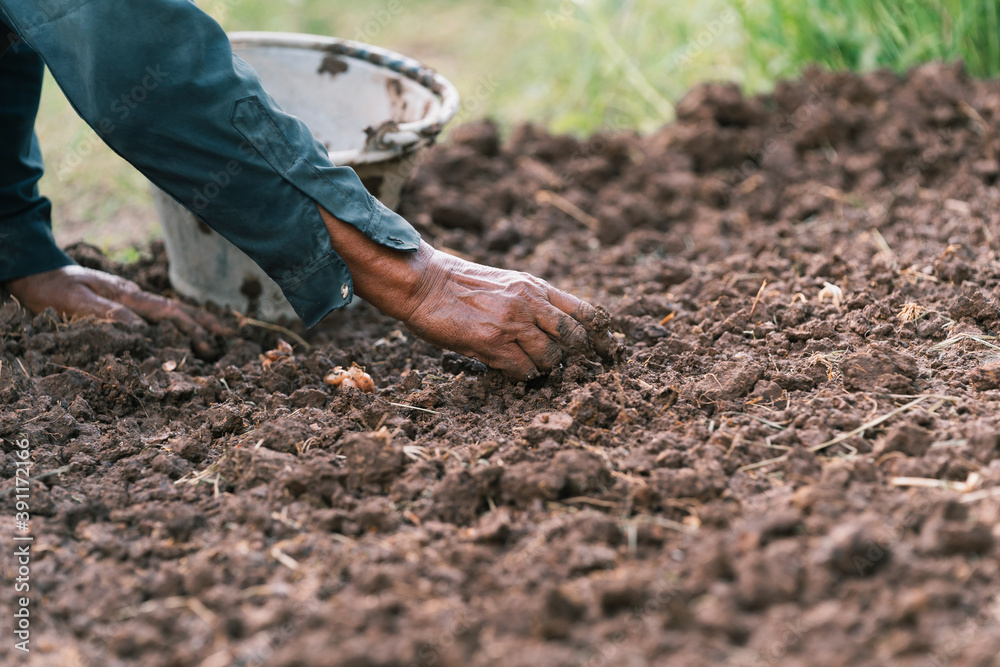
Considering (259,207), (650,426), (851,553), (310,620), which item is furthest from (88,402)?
(851,553)

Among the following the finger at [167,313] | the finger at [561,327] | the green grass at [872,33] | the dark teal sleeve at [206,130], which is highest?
the green grass at [872,33]

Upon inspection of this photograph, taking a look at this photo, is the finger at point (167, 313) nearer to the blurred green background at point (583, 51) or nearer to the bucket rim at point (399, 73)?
the bucket rim at point (399, 73)

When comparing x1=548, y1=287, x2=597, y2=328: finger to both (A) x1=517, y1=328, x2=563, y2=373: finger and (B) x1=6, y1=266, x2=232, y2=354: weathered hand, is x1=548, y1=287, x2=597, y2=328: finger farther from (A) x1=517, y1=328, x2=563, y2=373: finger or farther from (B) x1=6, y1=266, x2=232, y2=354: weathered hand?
(B) x1=6, y1=266, x2=232, y2=354: weathered hand

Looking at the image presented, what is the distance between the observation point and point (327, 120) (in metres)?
3.01

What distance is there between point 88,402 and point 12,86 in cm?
92

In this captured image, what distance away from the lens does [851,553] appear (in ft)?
4.23

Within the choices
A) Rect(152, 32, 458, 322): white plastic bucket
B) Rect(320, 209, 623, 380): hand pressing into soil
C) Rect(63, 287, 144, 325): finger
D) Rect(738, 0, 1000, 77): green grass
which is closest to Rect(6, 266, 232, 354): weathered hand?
Rect(63, 287, 144, 325): finger

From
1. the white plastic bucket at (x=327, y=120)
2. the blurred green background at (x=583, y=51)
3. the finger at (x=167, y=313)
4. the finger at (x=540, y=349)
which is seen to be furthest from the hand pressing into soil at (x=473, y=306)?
Answer: the blurred green background at (x=583, y=51)

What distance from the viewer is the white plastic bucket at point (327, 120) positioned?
2.46 meters

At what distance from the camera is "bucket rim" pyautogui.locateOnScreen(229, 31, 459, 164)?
2.39 meters

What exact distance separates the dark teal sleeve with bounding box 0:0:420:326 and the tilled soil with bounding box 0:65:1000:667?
0.40 m

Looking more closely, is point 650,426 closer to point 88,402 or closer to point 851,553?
point 851,553

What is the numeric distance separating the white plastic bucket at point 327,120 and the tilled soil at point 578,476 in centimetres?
22

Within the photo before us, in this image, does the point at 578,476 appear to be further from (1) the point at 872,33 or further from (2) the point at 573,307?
(1) the point at 872,33
